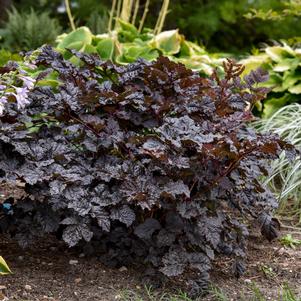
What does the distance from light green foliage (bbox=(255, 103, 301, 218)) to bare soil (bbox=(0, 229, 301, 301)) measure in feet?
1.96

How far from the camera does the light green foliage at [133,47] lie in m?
4.85

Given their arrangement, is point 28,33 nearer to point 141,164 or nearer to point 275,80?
point 275,80

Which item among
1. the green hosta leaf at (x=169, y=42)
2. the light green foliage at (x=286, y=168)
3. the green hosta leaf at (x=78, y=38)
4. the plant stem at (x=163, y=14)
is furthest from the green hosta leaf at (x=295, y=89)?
the green hosta leaf at (x=78, y=38)

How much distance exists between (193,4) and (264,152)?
667 centimetres

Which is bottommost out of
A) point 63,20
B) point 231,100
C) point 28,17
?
point 63,20

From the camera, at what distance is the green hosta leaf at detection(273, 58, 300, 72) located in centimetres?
523

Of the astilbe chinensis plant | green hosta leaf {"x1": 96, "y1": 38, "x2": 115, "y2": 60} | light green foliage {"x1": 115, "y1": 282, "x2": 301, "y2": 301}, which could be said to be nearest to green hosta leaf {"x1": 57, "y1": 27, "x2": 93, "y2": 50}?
green hosta leaf {"x1": 96, "y1": 38, "x2": 115, "y2": 60}

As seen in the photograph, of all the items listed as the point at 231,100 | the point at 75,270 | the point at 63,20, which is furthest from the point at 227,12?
the point at 75,270

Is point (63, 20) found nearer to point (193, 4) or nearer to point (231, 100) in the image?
point (193, 4)

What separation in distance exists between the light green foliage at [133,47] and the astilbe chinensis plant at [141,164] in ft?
5.84

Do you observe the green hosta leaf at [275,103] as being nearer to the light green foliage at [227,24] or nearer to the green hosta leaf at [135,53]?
the green hosta leaf at [135,53]

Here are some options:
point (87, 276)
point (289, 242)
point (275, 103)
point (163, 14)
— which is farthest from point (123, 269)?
point (163, 14)

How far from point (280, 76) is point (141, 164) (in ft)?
9.71

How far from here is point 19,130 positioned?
2.71 metres
